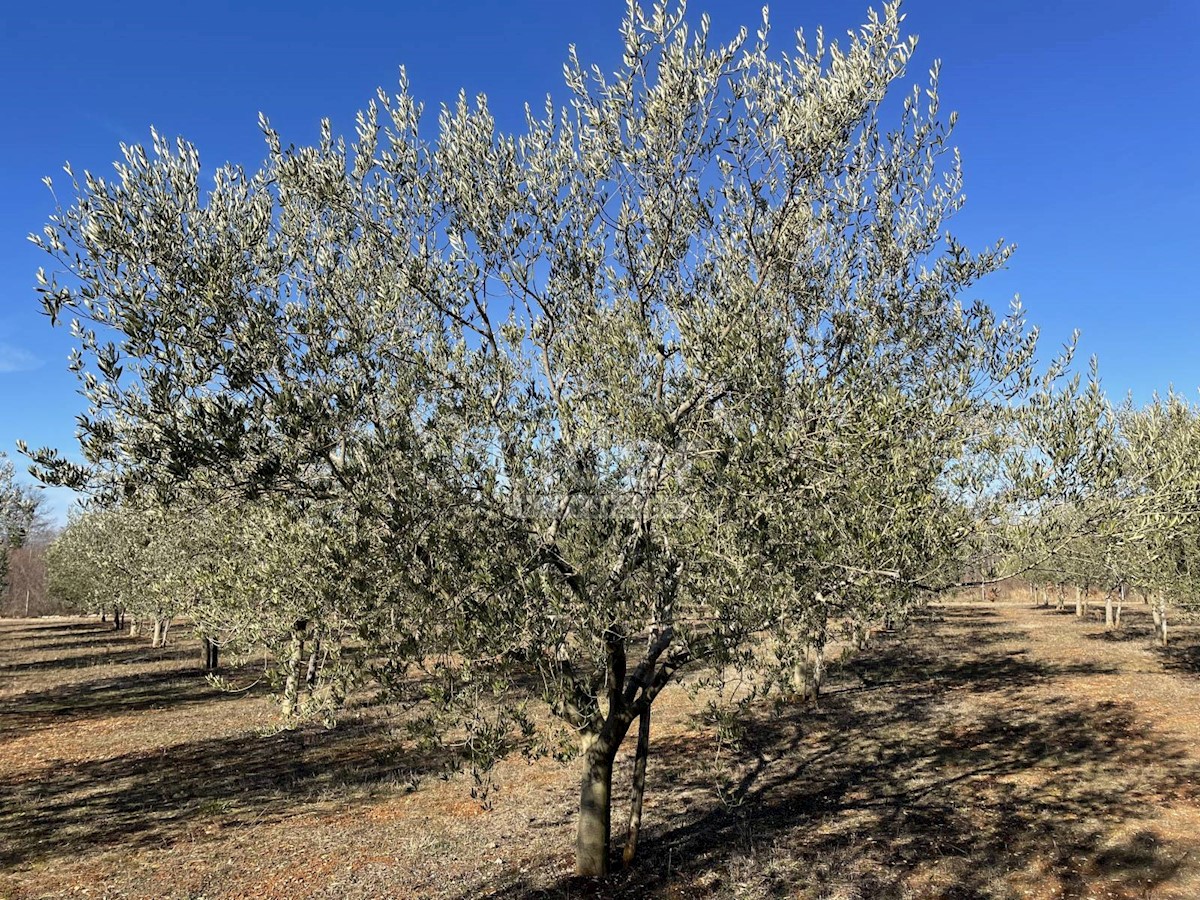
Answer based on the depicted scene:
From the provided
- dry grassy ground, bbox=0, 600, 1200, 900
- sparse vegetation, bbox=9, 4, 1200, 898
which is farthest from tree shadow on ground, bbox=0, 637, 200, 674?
sparse vegetation, bbox=9, 4, 1200, 898

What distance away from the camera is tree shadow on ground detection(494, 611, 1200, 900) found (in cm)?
1306

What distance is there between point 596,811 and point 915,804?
387 inches

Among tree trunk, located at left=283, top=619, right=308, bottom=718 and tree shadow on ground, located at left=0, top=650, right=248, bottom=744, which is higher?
tree trunk, located at left=283, top=619, right=308, bottom=718

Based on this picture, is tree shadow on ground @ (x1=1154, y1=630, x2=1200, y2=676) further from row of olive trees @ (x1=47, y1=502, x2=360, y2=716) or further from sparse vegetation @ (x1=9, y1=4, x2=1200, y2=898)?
row of olive trees @ (x1=47, y1=502, x2=360, y2=716)

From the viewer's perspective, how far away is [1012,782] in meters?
18.9

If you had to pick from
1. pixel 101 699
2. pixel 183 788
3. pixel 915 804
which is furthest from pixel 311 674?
pixel 101 699

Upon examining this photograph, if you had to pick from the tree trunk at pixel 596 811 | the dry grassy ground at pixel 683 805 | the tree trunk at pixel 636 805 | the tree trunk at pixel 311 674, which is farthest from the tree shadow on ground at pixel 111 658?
the tree trunk at pixel 311 674

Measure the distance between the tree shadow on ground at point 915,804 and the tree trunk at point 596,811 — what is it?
45cm

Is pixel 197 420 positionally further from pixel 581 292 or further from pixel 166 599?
pixel 166 599

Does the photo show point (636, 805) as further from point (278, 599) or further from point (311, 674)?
point (278, 599)

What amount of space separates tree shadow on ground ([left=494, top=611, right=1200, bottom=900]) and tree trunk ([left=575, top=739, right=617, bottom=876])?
1.48 ft

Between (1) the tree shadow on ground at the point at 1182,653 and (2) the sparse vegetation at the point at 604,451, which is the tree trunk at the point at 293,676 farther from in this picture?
(1) the tree shadow on ground at the point at 1182,653

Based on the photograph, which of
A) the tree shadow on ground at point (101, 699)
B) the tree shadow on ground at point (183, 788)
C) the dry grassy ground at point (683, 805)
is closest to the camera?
the dry grassy ground at point (683, 805)

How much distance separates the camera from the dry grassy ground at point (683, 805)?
13.2 meters
